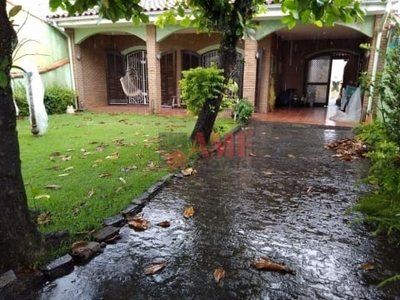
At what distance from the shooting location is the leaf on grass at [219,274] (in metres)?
2.27

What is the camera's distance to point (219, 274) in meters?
2.31

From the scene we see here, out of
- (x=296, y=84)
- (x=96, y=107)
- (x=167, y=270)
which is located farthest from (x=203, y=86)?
(x=296, y=84)

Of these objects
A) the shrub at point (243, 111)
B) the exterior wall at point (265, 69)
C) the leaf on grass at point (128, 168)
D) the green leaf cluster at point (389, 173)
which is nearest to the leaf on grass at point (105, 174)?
the leaf on grass at point (128, 168)

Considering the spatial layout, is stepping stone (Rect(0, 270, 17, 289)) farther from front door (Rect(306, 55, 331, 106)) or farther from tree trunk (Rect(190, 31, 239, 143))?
front door (Rect(306, 55, 331, 106))

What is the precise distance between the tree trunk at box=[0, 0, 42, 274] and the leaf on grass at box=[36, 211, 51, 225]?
683 mm

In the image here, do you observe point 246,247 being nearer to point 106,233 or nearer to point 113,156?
point 106,233

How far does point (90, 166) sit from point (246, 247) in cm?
315

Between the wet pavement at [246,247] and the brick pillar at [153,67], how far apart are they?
7.48 metres

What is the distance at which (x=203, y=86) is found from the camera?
604 centimetres

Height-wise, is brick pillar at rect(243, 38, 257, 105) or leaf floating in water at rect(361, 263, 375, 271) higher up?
brick pillar at rect(243, 38, 257, 105)

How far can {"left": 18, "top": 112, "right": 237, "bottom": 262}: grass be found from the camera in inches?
126

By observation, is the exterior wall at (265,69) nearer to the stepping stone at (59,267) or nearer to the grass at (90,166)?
the grass at (90,166)

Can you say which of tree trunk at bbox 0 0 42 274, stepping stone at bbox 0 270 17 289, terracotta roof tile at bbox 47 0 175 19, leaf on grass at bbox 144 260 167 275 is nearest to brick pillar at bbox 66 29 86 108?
terracotta roof tile at bbox 47 0 175 19

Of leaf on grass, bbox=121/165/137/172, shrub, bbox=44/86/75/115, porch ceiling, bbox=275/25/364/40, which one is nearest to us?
leaf on grass, bbox=121/165/137/172
